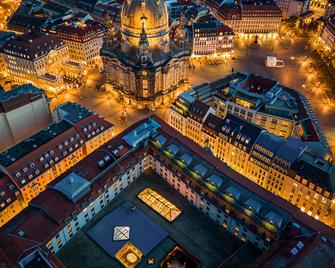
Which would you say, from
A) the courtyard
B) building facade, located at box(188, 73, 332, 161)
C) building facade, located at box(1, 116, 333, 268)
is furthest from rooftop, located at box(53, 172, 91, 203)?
building facade, located at box(188, 73, 332, 161)

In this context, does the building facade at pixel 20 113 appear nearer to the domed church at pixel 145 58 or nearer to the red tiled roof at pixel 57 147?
the red tiled roof at pixel 57 147

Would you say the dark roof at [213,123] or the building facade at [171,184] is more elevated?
the building facade at [171,184]

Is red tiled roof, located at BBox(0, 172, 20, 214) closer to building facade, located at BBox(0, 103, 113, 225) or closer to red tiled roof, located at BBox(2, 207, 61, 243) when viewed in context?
building facade, located at BBox(0, 103, 113, 225)

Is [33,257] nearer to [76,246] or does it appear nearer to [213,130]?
[76,246]

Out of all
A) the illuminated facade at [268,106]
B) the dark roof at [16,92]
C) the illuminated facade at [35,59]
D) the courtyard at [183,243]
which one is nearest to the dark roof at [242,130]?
the illuminated facade at [268,106]

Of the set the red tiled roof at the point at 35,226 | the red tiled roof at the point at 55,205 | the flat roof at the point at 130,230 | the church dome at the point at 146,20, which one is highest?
the church dome at the point at 146,20

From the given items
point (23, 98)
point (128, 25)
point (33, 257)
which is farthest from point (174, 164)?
point (128, 25)

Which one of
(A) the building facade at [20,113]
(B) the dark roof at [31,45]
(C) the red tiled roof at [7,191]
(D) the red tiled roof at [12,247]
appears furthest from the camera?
(B) the dark roof at [31,45]
